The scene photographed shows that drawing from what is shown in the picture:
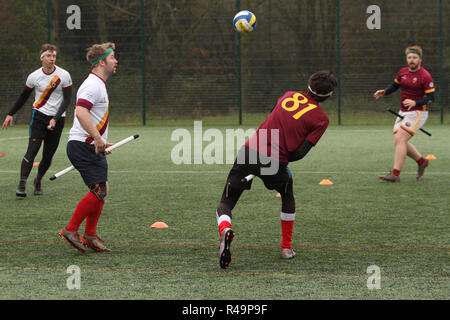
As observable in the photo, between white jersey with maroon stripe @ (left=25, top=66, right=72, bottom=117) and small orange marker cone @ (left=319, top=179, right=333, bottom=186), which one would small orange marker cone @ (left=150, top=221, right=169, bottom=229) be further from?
small orange marker cone @ (left=319, top=179, right=333, bottom=186)

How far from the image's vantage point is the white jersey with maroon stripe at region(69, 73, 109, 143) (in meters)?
5.81

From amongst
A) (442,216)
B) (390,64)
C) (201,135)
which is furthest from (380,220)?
(390,64)

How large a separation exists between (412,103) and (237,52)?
1229 centimetres

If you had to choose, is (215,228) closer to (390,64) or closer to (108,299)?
(108,299)

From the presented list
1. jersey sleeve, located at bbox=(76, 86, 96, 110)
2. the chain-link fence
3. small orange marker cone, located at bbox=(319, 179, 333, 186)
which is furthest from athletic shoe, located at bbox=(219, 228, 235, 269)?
the chain-link fence

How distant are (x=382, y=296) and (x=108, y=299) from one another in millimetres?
1762

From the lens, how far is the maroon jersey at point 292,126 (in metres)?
5.48

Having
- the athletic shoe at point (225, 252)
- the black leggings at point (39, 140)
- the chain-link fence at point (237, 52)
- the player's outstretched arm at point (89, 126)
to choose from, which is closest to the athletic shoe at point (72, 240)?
the player's outstretched arm at point (89, 126)

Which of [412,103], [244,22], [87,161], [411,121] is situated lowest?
[411,121]

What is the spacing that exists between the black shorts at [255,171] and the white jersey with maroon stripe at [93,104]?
1.20 meters

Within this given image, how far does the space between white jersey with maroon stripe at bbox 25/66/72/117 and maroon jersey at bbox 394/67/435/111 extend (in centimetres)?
482

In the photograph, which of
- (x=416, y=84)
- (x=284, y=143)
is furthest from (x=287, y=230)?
(x=416, y=84)

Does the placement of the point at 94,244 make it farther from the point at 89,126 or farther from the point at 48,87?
the point at 48,87

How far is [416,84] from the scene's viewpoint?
1024cm
